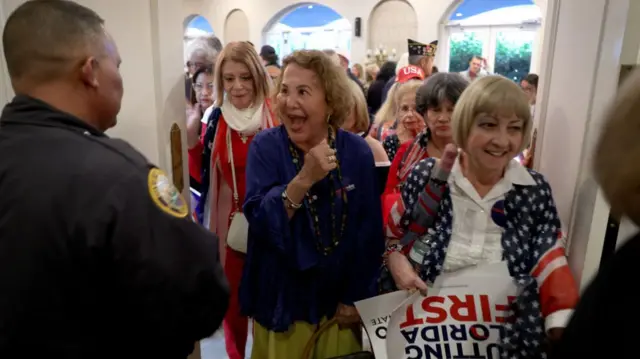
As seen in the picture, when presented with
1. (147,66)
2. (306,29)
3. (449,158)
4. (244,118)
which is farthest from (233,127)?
(306,29)

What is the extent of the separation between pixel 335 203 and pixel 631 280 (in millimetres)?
985

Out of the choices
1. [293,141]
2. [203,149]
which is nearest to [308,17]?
[203,149]

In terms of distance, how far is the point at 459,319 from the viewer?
4.21 ft

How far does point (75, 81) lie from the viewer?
96 cm

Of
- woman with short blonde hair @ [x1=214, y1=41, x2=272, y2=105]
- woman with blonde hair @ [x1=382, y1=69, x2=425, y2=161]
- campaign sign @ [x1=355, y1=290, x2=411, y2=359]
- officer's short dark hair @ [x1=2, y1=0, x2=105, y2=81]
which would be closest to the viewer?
officer's short dark hair @ [x1=2, y1=0, x2=105, y2=81]

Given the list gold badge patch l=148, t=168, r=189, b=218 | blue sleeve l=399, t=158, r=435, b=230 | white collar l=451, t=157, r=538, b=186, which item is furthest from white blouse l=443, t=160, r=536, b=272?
gold badge patch l=148, t=168, r=189, b=218

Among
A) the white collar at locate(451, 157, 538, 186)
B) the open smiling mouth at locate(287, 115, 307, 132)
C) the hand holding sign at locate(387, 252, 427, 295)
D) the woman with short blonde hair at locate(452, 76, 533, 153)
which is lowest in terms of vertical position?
the hand holding sign at locate(387, 252, 427, 295)

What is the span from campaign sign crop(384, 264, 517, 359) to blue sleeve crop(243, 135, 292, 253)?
0.42 meters

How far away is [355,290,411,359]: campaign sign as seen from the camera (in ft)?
4.49

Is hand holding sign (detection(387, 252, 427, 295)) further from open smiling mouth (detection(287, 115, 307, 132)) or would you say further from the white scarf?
the white scarf

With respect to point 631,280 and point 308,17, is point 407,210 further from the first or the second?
point 308,17

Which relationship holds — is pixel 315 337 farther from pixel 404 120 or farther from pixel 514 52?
pixel 514 52

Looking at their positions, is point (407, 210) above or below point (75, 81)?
below

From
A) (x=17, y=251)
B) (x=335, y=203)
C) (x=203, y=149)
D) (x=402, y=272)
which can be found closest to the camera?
(x=17, y=251)
